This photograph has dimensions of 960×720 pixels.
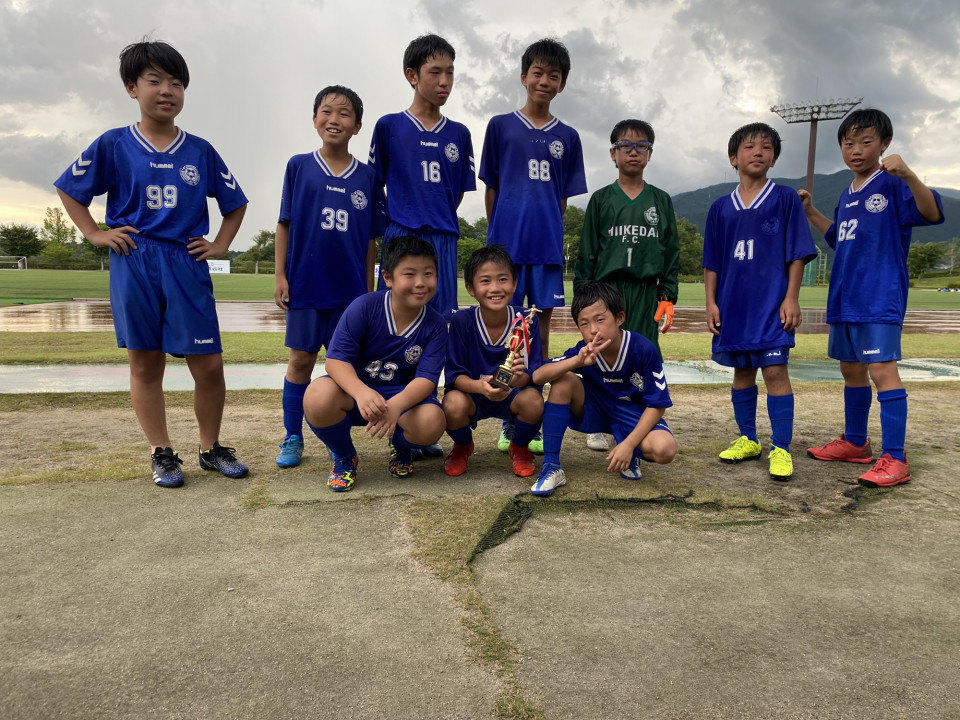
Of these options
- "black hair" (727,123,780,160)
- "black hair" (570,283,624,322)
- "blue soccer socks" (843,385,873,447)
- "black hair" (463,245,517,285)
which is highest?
"black hair" (727,123,780,160)

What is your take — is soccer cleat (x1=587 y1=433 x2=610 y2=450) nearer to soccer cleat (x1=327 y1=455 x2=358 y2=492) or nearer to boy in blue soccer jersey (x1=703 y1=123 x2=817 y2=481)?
boy in blue soccer jersey (x1=703 y1=123 x2=817 y2=481)

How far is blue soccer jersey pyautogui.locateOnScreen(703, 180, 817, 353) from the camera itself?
4000mm

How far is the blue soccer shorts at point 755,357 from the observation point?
398cm

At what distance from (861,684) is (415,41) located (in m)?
3.91

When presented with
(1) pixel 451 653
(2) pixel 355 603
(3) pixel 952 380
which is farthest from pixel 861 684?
(3) pixel 952 380

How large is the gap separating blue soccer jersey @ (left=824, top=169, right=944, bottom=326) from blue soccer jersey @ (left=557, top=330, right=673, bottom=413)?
1.29 meters

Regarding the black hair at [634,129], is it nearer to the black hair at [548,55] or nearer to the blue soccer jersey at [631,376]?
the black hair at [548,55]

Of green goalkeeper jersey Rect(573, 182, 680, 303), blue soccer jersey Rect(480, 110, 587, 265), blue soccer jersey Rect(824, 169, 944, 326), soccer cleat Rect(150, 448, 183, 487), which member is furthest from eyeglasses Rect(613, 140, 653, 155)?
soccer cleat Rect(150, 448, 183, 487)

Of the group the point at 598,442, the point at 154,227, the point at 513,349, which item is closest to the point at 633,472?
the point at 598,442

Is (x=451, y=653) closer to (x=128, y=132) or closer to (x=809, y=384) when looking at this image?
(x=128, y=132)

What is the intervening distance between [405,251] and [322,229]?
2.55 feet

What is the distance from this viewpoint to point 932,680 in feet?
5.78

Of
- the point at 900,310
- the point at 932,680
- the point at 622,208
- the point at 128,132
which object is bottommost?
the point at 932,680

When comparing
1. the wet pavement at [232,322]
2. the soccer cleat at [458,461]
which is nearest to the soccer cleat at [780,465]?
the soccer cleat at [458,461]
